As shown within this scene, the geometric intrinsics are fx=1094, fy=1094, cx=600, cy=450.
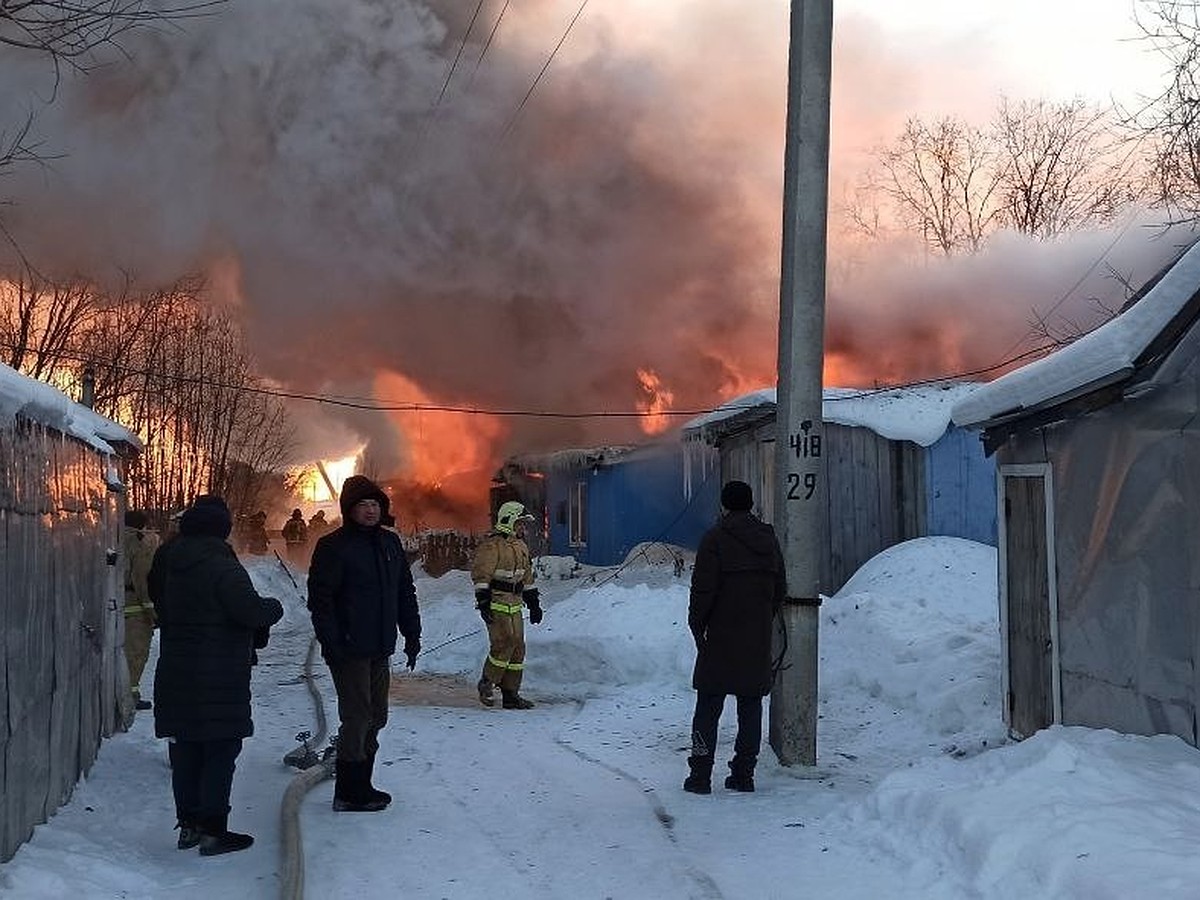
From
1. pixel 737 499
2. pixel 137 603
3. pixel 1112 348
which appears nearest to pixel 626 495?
pixel 137 603

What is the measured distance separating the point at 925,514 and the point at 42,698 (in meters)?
12.5

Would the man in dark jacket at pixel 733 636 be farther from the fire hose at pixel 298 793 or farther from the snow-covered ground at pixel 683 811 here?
the fire hose at pixel 298 793

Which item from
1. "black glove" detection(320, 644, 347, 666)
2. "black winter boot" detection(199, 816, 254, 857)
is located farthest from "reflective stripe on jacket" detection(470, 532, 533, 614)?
"black winter boot" detection(199, 816, 254, 857)

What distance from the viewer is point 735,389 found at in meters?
22.1

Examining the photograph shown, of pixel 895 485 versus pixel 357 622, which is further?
pixel 895 485

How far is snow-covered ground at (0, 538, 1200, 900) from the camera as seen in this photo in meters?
4.30

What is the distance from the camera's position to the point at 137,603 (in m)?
9.39

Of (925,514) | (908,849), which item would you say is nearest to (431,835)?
(908,849)

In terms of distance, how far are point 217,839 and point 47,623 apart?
128cm

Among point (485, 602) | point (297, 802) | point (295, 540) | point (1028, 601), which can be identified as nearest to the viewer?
point (297, 802)

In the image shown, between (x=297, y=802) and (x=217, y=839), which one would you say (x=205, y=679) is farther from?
(x=297, y=802)

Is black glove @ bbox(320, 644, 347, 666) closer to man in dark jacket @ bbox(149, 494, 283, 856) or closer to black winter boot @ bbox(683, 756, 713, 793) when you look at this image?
man in dark jacket @ bbox(149, 494, 283, 856)

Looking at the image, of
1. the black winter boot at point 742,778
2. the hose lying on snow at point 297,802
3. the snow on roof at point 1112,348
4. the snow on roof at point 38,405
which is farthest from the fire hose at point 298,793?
the snow on roof at point 1112,348

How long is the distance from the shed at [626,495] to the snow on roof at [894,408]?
4.40m
